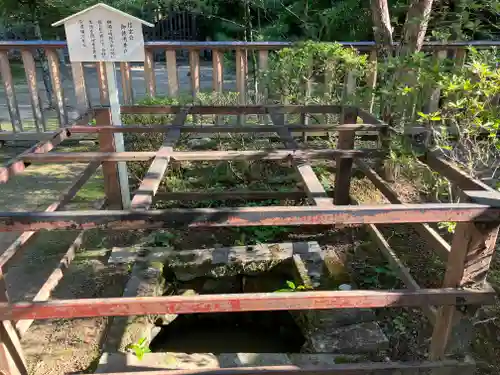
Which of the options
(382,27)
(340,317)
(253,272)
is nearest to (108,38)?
(253,272)

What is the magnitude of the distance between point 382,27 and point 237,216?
3285mm

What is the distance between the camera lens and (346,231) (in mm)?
3756

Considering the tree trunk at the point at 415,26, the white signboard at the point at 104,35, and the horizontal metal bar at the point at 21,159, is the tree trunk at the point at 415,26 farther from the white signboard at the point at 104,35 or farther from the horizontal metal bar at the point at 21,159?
the horizontal metal bar at the point at 21,159

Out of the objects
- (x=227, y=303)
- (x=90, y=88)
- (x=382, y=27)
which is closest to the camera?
(x=227, y=303)

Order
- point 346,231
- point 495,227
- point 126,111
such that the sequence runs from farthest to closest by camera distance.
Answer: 1. point 346,231
2. point 126,111
3. point 495,227

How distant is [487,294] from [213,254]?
6.02 feet

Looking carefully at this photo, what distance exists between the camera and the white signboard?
11.9 feet

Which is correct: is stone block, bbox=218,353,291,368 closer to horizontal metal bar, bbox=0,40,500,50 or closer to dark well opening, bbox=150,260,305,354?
dark well opening, bbox=150,260,305,354

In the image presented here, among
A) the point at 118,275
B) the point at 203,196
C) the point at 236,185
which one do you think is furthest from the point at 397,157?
the point at 236,185

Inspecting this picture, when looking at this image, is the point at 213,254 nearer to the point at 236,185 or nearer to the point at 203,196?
the point at 203,196

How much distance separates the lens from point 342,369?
2.01m

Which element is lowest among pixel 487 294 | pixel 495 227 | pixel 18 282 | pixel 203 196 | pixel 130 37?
pixel 18 282

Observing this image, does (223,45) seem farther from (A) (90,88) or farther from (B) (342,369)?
(A) (90,88)

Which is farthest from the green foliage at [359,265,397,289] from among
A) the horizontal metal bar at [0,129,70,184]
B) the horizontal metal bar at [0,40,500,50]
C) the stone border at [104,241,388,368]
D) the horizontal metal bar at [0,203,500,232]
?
the horizontal metal bar at [0,40,500,50]
